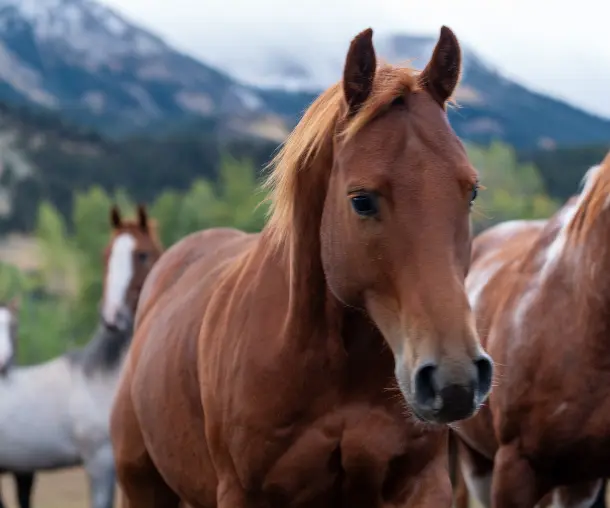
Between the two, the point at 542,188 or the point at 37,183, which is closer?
the point at 542,188

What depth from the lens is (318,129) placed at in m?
2.21

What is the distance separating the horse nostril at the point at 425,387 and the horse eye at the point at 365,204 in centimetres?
37

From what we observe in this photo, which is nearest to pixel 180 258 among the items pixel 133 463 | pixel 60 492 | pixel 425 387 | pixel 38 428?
pixel 133 463

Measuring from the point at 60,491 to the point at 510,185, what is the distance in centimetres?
819

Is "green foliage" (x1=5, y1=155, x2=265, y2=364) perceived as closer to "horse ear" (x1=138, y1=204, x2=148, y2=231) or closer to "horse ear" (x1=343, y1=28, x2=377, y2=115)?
"horse ear" (x1=138, y1=204, x2=148, y2=231)

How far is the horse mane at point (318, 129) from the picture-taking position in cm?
207

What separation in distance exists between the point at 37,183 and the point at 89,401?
1146 cm

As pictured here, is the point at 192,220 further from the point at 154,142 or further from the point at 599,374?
the point at 599,374

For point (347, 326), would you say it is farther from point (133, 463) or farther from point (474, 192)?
point (133, 463)

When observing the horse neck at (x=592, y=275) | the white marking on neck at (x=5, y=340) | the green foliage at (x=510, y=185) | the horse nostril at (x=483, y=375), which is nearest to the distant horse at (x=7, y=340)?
the white marking on neck at (x=5, y=340)

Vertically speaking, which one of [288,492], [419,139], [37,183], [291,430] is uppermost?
[419,139]

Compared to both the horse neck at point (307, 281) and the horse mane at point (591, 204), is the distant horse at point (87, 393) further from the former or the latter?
the horse neck at point (307, 281)

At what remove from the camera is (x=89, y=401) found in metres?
6.65

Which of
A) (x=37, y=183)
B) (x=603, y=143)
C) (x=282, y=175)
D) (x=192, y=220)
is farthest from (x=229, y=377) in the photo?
(x=37, y=183)
